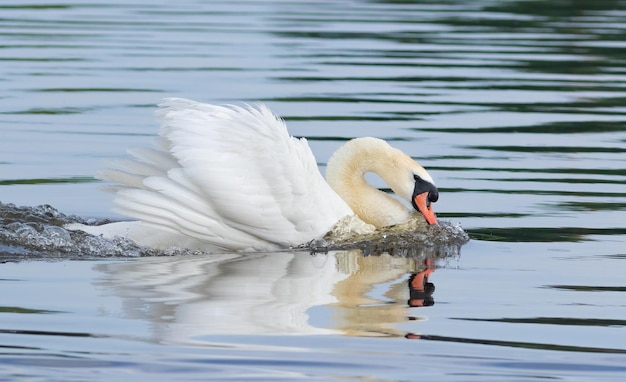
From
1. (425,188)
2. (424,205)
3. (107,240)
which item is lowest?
(107,240)

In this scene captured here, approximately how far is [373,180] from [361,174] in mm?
2452

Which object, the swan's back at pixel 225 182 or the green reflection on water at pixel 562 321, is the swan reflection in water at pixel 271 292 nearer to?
the swan's back at pixel 225 182

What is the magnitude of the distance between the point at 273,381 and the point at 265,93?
38.3ft

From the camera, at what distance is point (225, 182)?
33.6ft

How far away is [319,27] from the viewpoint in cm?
2722

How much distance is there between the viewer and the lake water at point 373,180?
743cm

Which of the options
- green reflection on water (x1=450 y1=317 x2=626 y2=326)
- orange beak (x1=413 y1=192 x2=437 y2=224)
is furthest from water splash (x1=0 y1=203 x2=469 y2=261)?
green reflection on water (x1=450 y1=317 x2=626 y2=326)

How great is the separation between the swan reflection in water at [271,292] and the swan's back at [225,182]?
20 centimetres

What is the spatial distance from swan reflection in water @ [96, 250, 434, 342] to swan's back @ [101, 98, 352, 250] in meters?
0.20

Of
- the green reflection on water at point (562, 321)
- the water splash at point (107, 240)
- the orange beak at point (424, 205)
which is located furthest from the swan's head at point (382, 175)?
the green reflection on water at point (562, 321)

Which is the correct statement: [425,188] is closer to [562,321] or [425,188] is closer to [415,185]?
[415,185]

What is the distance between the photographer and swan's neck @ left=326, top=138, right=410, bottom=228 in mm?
11289

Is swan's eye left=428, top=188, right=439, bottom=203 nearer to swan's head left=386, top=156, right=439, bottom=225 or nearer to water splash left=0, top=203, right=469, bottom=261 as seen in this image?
swan's head left=386, top=156, right=439, bottom=225

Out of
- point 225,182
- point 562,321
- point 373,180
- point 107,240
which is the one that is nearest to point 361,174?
point 225,182
